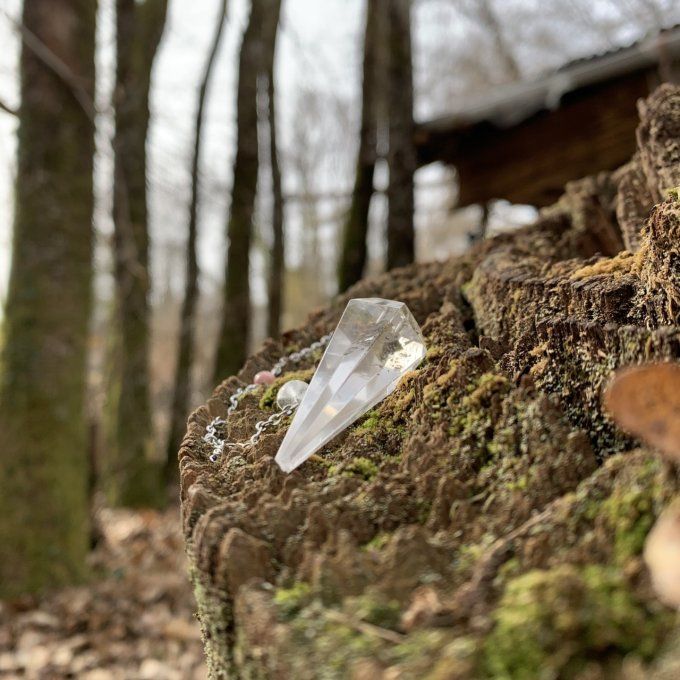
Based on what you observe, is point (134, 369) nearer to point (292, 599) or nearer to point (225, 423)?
point (225, 423)

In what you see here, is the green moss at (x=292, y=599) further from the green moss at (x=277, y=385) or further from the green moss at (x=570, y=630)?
the green moss at (x=277, y=385)

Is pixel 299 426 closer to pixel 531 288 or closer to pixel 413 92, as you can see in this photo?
pixel 531 288

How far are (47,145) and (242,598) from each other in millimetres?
4121

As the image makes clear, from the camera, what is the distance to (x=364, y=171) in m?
6.19

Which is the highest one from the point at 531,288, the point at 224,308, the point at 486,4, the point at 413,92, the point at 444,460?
the point at 486,4

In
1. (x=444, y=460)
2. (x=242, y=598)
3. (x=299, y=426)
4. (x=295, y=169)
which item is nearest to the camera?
(x=242, y=598)

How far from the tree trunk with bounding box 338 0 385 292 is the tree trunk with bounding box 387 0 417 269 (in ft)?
1.88

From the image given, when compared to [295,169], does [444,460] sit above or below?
below

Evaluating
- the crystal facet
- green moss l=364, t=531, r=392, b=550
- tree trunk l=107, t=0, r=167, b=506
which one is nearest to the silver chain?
the crystal facet

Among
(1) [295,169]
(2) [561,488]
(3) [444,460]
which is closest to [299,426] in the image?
(3) [444,460]

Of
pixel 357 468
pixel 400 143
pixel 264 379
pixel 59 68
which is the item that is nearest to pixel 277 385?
pixel 264 379

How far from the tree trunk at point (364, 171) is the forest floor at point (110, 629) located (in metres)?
2.69

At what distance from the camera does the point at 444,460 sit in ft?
2.73

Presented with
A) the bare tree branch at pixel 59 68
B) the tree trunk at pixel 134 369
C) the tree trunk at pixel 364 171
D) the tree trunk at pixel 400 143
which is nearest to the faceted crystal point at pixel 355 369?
the bare tree branch at pixel 59 68
